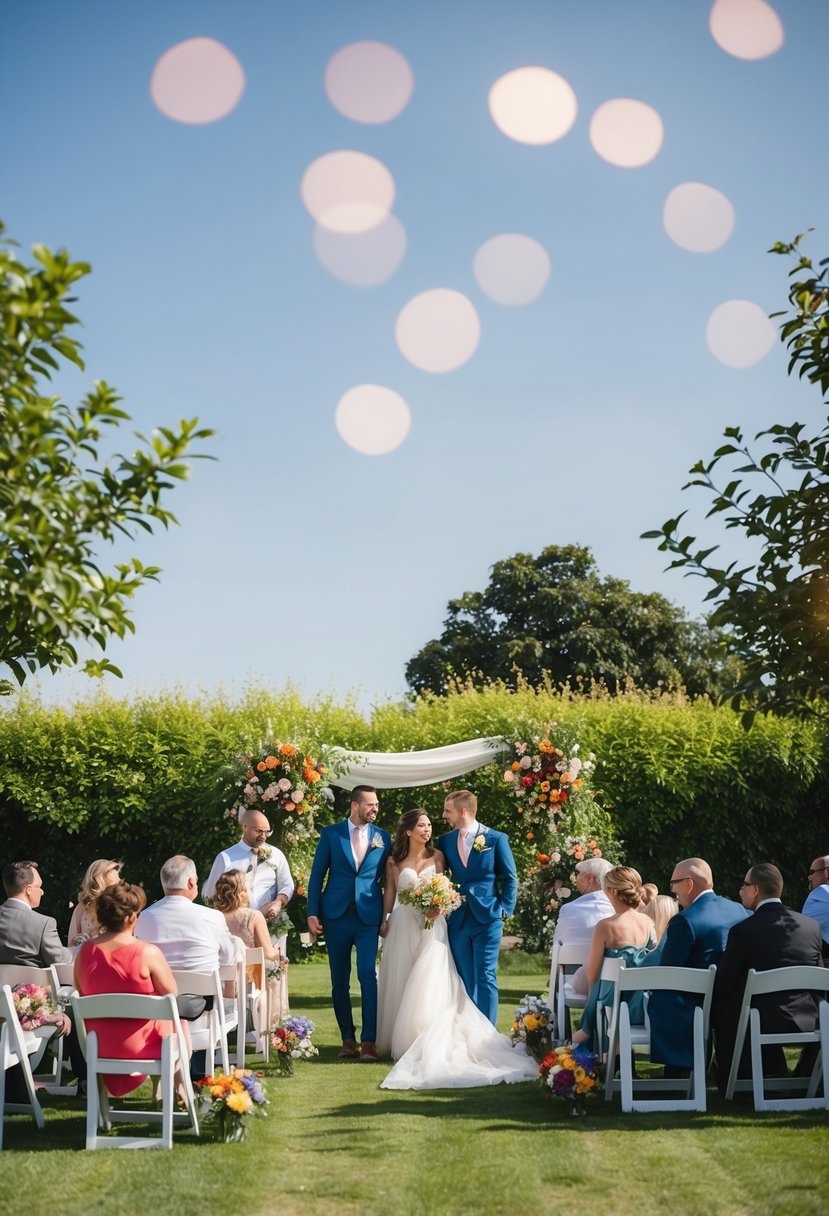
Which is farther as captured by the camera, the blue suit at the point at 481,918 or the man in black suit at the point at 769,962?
the blue suit at the point at 481,918

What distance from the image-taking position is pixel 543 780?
13156 mm

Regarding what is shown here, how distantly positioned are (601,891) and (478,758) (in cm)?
524

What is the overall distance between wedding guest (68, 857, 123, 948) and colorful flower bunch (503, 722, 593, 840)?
6.26 metres

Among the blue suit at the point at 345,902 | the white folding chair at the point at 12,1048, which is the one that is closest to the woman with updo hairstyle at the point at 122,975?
the white folding chair at the point at 12,1048

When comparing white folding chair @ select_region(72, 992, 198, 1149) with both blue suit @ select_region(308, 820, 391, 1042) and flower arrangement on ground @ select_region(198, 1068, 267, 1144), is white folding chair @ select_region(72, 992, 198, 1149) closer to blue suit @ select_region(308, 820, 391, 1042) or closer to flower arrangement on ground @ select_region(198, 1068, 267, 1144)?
flower arrangement on ground @ select_region(198, 1068, 267, 1144)

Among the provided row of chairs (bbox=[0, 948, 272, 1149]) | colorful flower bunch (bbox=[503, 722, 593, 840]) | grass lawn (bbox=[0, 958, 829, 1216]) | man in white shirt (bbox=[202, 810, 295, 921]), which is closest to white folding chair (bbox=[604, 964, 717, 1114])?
grass lawn (bbox=[0, 958, 829, 1216])

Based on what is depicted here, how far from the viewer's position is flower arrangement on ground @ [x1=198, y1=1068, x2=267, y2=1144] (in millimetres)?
5527

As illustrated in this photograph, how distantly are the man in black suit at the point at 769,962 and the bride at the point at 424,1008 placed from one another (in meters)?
1.64

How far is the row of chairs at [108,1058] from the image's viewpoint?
5.54 m

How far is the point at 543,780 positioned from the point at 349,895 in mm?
4800

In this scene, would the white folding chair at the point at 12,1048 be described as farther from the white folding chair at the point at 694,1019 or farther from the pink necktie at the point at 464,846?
the pink necktie at the point at 464,846

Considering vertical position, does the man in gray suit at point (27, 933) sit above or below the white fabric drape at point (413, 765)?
below

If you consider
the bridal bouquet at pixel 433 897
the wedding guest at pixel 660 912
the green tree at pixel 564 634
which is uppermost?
the green tree at pixel 564 634

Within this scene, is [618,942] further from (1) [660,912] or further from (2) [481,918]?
(2) [481,918]
